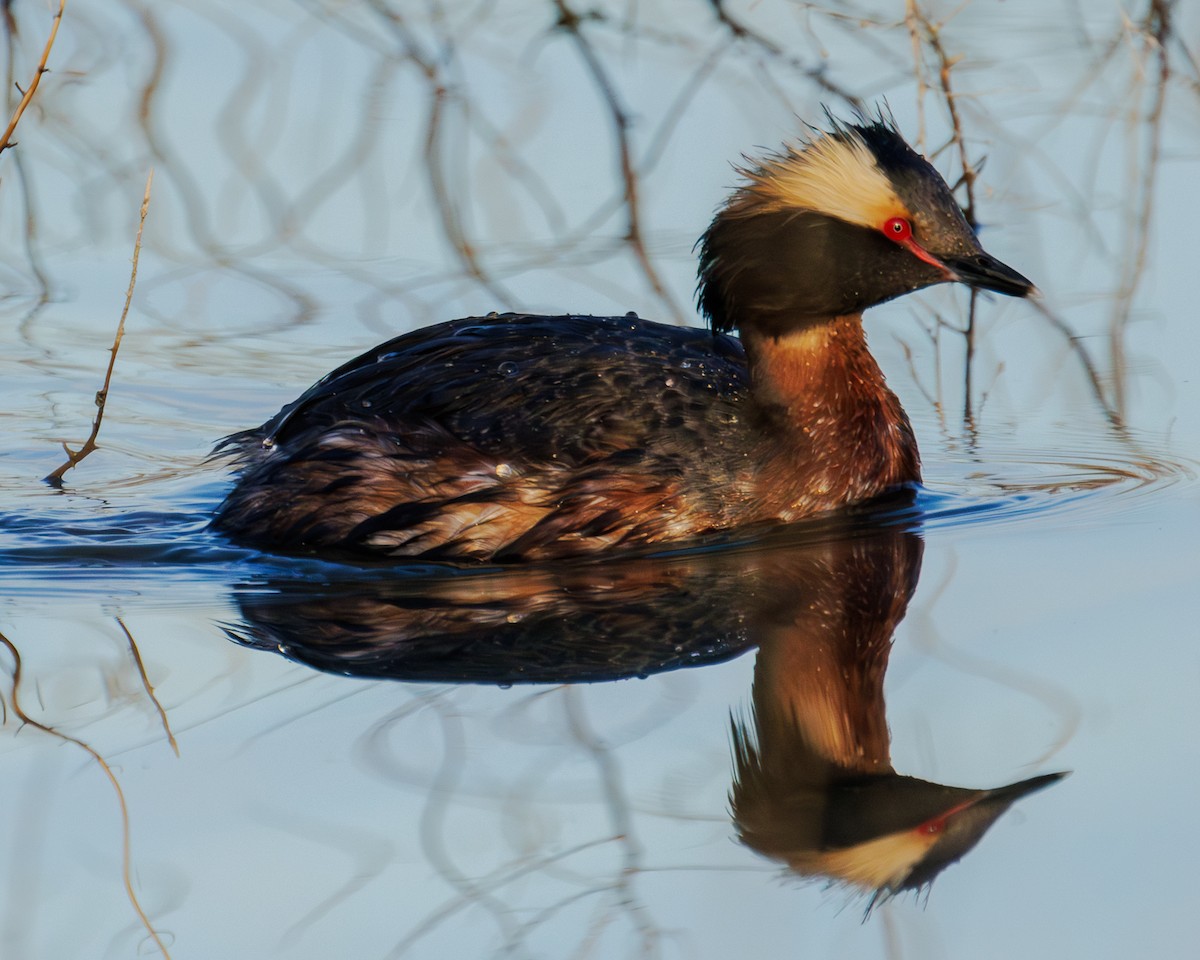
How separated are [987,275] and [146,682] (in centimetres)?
289

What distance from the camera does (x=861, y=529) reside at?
6262 millimetres

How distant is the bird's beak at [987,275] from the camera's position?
6297 millimetres

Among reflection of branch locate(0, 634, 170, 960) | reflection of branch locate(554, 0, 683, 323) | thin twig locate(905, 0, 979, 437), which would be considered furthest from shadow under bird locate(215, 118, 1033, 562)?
reflection of branch locate(554, 0, 683, 323)

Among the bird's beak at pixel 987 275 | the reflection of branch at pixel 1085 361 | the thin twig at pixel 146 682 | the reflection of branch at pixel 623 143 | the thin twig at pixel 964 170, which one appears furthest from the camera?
the reflection of branch at pixel 623 143

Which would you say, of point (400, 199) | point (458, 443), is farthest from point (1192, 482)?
point (400, 199)

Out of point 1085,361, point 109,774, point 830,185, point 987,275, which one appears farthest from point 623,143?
point 109,774

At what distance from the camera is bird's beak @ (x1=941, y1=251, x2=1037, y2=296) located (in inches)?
248

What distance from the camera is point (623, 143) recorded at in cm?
940

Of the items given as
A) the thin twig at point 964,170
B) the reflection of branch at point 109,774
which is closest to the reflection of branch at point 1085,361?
the thin twig at point 964,170

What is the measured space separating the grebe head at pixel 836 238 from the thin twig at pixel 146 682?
218 centimetres

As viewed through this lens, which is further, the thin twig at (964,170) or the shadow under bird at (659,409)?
the thin twig at (964,170)

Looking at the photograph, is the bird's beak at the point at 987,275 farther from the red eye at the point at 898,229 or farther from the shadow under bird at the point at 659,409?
the red eye at the point at 898,229

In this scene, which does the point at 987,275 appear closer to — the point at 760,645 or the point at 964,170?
the point at 760,645

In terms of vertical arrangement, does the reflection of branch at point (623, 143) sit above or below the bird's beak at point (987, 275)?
above
